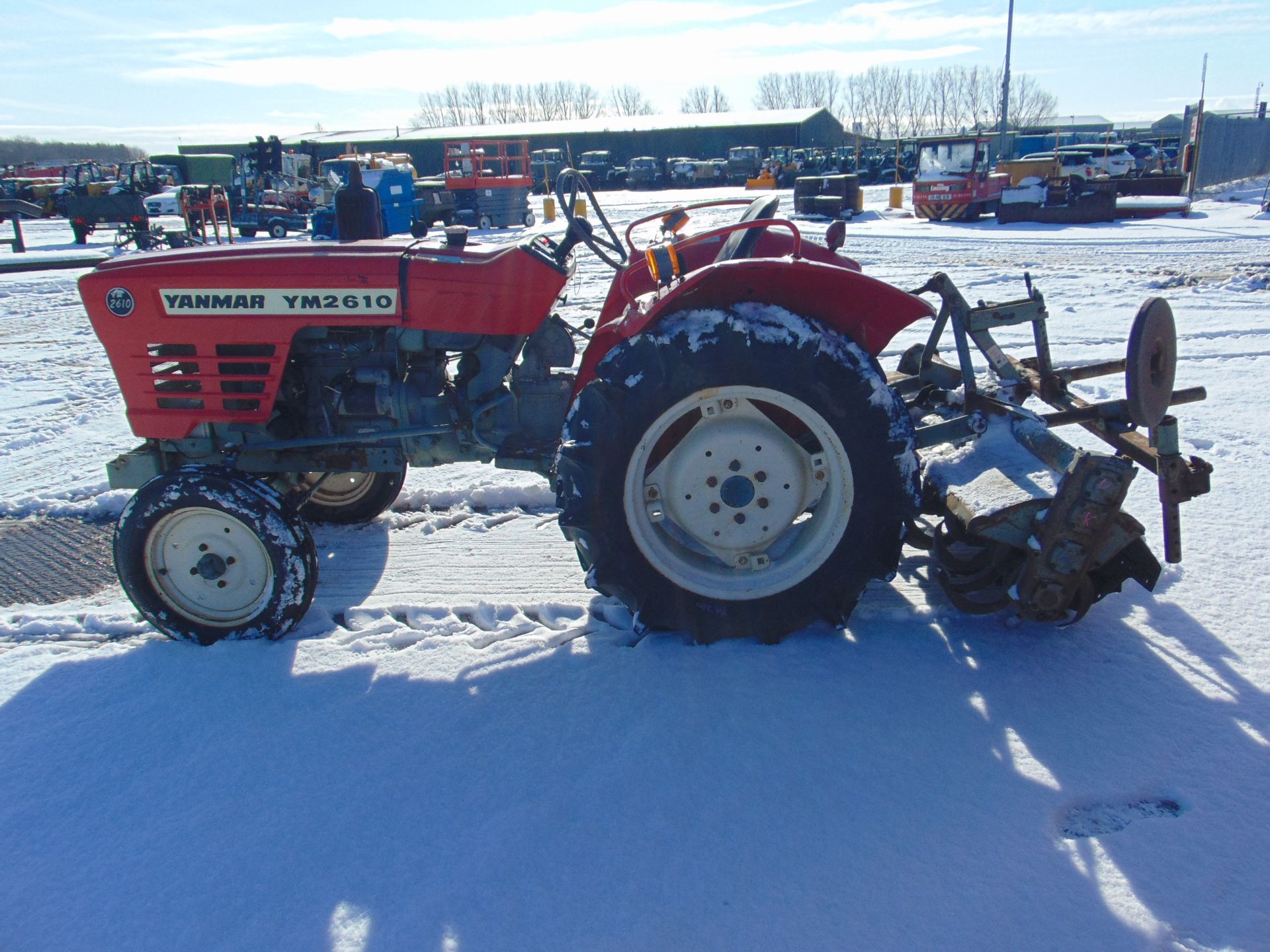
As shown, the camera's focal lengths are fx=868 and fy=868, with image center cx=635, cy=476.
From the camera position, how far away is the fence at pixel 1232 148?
23.8 metres

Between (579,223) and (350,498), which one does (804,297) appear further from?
(350,498)

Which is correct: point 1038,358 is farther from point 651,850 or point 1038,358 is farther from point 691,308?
point 651,850

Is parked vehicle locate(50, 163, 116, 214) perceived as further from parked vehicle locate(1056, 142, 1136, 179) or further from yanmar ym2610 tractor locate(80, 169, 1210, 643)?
parked vehicle locate(1056, 142, 1136, 179)

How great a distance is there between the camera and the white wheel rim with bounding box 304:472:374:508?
12.5ft

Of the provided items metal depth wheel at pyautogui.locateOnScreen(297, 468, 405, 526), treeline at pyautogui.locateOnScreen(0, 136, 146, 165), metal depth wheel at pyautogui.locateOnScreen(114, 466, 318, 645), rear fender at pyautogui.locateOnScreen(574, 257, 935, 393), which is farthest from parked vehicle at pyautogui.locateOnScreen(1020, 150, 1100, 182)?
treeline at pyautogui.locateOnScreen(0, 136, 146, 165)

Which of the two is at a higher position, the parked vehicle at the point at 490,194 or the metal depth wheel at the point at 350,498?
the parked vehicle at the point at 490,194

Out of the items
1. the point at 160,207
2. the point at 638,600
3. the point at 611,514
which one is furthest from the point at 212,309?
the point at 160,207

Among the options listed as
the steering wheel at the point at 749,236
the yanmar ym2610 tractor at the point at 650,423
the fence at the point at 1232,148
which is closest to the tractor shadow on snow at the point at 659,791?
the yanmar ym2610 tractor at the point at 650,423

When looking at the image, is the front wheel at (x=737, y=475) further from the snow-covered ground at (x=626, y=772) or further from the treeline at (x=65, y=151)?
the treeline at (x=65, y=151)

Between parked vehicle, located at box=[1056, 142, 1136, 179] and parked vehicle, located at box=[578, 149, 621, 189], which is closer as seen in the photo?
parked vehicle, located at box=[1056, 142, 1136, 179]

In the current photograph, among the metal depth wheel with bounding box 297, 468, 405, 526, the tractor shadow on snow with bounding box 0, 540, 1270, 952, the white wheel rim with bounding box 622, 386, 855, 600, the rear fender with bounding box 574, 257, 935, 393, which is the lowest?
the tractor shadow on snow with bounding box 0, 540, 1270, 952

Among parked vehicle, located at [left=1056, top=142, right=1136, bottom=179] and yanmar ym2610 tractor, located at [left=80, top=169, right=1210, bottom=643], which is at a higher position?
parked vehicle, located at [left=1056, top=142, right=1136, bottom=179]

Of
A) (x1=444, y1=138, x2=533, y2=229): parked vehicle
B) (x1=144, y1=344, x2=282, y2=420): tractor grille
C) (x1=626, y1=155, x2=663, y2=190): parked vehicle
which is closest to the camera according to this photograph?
(x1=144, y1=344, x2=282, y2=420): tractor grille

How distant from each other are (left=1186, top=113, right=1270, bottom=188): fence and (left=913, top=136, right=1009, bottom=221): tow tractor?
27.9ft
